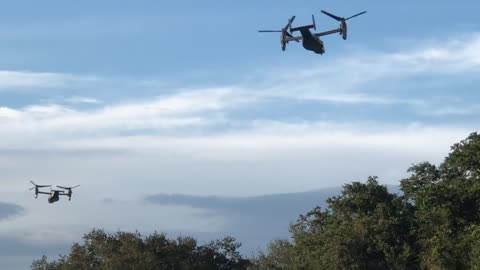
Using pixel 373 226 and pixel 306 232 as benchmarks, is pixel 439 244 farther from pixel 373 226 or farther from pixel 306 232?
pixel 306 232

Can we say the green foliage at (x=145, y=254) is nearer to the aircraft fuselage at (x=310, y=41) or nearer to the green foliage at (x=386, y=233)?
the green foliage at (x=386, y=233)

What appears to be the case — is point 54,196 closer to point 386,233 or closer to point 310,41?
point 386,233

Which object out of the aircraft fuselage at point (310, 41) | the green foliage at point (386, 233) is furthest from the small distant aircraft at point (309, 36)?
the green foliage at point (386, 233)

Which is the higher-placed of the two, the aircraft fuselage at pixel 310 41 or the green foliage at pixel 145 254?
Result: the aircraft fuselage at pixel 310 41

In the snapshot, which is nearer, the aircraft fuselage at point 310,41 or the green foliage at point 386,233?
the aircraft fuselage at point 310,41

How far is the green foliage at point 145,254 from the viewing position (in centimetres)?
9093

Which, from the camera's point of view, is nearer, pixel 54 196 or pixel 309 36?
pixel 309 36

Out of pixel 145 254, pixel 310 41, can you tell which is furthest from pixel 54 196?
pixel 310 41

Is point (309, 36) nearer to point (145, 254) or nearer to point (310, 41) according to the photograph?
point (310, 41)

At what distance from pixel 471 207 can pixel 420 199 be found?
3738 mm

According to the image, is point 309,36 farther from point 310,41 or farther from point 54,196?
point 54,196

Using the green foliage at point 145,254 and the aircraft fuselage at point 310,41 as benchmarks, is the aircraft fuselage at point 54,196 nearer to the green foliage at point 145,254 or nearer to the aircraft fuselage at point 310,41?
the green foliage at point 145,254

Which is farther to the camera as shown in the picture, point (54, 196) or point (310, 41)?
point (54, 196)

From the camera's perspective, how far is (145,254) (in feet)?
297
